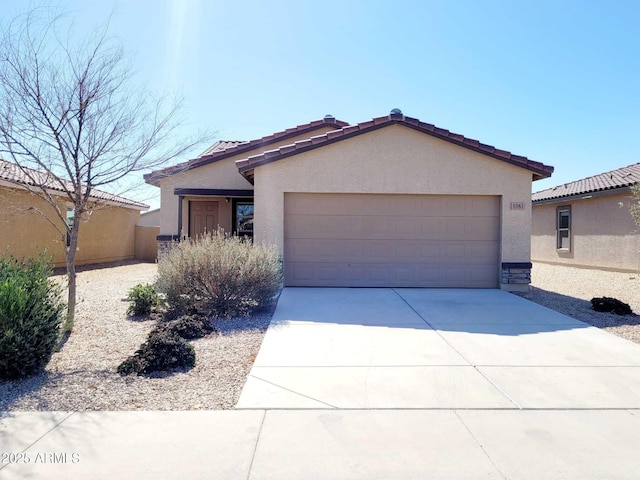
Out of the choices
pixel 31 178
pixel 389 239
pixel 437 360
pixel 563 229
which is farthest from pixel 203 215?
pixel 563 229

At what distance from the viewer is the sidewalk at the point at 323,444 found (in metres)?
3.15

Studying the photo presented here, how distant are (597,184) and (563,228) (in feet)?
7.90

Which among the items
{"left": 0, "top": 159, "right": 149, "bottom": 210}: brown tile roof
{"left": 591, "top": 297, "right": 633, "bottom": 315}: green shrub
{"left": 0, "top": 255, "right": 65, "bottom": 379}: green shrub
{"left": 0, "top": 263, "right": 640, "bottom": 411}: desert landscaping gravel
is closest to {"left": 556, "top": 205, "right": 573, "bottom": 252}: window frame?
{"left": 0, "top": 263, "right": 640, "bottom": 411}: desert landscaping gravel

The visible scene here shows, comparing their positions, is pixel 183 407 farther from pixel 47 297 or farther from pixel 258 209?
pixel 258 209

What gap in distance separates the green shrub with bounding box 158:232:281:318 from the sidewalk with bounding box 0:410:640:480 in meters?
4.06

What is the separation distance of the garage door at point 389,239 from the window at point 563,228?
910cm

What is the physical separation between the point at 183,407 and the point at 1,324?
2.21 meters

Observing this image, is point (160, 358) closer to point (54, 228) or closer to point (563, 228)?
point (54, 228)

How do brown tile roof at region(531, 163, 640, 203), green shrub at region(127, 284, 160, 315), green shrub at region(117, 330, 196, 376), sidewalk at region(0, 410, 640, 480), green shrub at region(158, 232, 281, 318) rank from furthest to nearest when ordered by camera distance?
brown tile roof at region(531, 163, 640, 203) → green shrub at region(127, 284, 160, 315) → green shrub at region(158, 232, 281, 318) → green shrub at region(117, 330, 196, 376) → sidewalk at region(0, 410, 640, 480)

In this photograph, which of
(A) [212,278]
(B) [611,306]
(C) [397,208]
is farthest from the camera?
(C) [397,208]

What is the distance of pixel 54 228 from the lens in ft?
53.3

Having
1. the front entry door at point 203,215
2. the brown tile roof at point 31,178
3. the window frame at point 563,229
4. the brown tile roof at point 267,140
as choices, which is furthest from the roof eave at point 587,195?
the brown tile roof at point 31,178

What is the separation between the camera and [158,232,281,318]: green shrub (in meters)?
7.97

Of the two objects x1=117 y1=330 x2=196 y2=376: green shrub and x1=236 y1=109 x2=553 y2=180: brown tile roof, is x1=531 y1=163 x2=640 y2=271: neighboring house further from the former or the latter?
x1=117 y1=330 x2=196 y2=376: green shrub
